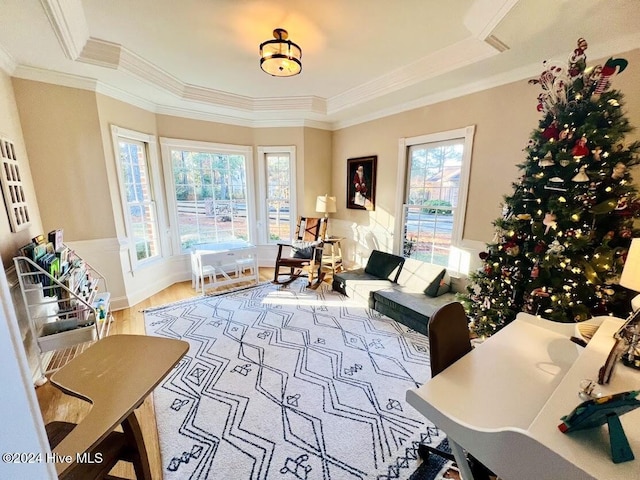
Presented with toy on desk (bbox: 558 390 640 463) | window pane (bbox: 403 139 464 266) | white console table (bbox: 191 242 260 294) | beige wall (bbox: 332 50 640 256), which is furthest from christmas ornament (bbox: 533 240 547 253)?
white console table (bbox: 191 242 260 294)

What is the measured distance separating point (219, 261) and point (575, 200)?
3845 mm

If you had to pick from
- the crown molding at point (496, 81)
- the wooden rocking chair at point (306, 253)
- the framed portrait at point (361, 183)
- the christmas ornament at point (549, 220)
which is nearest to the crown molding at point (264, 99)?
the crown molding at point (496, 81)

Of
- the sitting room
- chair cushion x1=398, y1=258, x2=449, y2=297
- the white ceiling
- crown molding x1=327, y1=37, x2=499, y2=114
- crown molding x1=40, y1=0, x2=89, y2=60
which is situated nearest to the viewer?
the sitting room

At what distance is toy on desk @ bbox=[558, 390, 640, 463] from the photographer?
74 cm

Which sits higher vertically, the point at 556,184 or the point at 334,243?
the point at 556,184

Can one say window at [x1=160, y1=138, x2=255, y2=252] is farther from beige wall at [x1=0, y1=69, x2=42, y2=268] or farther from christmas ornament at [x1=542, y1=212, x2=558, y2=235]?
christmas ornament at [x1=542, y1=212, x2=558, y2=235]

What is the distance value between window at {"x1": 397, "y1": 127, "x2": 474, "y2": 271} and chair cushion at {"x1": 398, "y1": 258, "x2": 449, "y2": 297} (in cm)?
26

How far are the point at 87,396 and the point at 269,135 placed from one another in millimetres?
4412

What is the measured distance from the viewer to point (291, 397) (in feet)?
6.57

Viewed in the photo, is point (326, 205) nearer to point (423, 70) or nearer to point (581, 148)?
point (423, 70)

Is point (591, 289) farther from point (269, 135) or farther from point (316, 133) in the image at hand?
point (269, 135)

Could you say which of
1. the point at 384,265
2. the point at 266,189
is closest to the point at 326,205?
the point at 266,189

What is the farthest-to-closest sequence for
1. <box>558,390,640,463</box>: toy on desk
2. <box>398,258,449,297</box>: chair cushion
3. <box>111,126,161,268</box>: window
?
1. <box>111,126,161,268</box>: window
2. <box>398,258,449,297</box>: chair cushion
3. <box>558,390,640,463</box>: toy on desk

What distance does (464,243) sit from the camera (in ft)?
10.3
